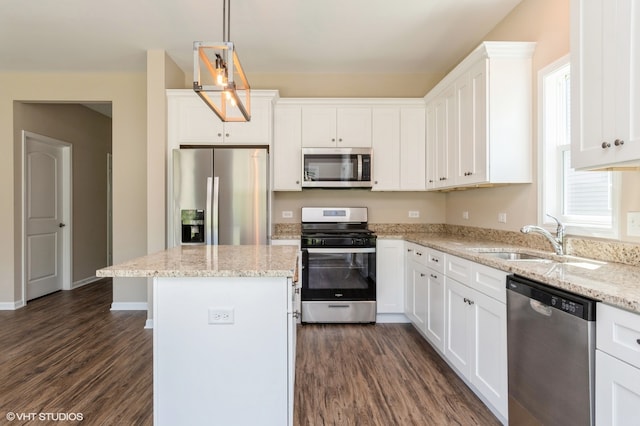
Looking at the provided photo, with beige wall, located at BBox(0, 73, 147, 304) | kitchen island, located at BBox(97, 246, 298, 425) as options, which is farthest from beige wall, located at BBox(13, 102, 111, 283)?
kitchen island, located at BBox(97, 246, 298, 425)

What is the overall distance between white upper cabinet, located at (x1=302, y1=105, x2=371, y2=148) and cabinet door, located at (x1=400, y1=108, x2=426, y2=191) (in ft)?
1.36

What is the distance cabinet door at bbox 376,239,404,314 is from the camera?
10.9ft

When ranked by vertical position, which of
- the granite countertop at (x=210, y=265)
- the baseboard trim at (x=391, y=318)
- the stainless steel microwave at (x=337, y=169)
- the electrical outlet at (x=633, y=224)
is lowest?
the baseboard trim at (x=391, y=318)

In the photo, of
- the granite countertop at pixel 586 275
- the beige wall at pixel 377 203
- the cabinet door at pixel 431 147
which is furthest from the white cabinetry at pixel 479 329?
the beige wall at pixel 377 203

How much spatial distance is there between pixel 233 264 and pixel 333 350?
1538mm

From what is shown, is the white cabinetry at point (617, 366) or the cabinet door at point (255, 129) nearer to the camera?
the white cabinetry at point (617, 366)

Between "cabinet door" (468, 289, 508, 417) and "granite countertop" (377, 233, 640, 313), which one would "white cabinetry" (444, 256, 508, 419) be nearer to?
"cabinet door" (468, 289, 508, 417)

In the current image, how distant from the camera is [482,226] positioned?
2971 millimetres

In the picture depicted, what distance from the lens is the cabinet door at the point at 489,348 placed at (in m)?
1.68

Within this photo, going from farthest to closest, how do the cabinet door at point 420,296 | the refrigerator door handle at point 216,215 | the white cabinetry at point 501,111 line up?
the refrigerator door handle at point 216,215
the cabinet door at point 420,296
the white cabinetry at point 501,111

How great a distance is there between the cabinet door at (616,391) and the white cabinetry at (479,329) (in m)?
0.53

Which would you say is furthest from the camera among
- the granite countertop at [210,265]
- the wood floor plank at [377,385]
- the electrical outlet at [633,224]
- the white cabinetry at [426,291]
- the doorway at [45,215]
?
the doorway at [45,215]

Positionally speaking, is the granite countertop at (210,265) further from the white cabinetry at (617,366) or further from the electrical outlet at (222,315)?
the white cabinetry at (617,366)

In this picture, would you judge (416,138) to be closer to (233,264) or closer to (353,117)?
(353,117)
